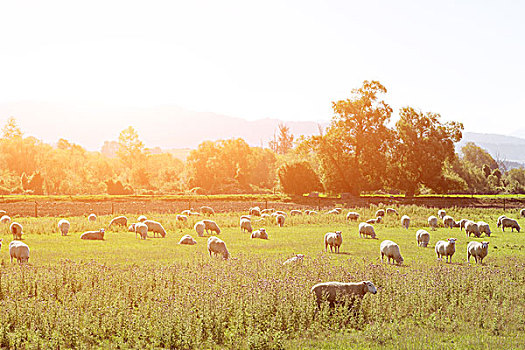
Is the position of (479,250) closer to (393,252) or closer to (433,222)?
(393,252)

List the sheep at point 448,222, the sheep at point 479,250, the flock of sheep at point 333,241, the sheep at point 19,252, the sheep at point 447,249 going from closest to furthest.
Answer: the flock of sheep at point 333,241 → the sheep at point 19,252 → the sheep at point 479,250 → the sheep at point 447,249 → the sheep at point 448,222

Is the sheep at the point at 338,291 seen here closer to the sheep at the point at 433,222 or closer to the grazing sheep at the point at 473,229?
the grazing sheep at the point at 473,229

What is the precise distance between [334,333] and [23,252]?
15.1 metres

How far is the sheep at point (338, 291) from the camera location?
14.1 metres

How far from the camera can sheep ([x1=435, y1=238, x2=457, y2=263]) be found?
23.6 meters

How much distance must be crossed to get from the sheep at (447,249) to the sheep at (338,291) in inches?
416

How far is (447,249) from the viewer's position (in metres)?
23.9

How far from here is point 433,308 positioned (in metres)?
15.1

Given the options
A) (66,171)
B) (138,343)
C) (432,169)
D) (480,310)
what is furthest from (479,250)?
(66,171)

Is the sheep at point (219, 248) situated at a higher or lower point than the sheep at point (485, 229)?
higher

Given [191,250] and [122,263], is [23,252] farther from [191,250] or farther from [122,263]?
[191,250]

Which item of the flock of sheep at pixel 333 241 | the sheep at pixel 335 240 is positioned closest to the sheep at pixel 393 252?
the flock of sheep at pixel 333 241

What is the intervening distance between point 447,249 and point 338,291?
38.3 ft

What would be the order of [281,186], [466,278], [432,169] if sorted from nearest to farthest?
[466,278] < [432,169] < [281,186]
